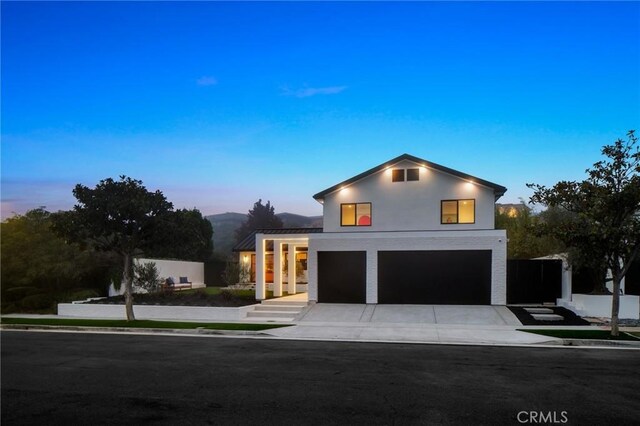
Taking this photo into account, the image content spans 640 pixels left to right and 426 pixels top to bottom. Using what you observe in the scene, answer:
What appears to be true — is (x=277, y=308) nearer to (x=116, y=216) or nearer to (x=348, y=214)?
(x=348, y=214)

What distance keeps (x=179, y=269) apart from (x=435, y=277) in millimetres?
24316

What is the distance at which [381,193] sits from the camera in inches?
992

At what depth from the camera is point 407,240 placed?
23438mm

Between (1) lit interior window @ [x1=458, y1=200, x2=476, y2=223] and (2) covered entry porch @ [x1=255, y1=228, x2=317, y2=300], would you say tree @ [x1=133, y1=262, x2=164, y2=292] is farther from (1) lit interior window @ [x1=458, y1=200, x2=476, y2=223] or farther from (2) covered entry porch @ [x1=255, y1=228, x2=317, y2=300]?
(1) lit interior window @ [x1=458, y1=200, x2=476, y2=223]

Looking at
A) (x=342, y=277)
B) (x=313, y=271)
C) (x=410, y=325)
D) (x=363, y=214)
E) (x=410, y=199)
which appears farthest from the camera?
(x=363, y=214)

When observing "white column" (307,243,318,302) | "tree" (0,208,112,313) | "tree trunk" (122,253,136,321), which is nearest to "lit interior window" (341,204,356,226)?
"white column" (307,243,318,302)

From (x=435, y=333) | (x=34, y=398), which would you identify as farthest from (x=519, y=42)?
(x=34, y=398)

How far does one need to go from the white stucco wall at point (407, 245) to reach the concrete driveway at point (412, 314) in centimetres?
122

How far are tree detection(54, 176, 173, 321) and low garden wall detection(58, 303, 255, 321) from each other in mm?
2380

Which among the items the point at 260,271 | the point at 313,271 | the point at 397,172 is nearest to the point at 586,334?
the point at 397,172

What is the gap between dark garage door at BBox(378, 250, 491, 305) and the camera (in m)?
22.7

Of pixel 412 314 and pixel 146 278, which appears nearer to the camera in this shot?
pixel 412 314

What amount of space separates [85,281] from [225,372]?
21221mm
